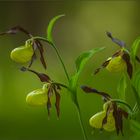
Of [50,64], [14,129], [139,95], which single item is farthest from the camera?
[50,64]

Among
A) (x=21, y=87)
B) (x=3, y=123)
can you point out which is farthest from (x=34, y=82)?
(x=3, y=123)

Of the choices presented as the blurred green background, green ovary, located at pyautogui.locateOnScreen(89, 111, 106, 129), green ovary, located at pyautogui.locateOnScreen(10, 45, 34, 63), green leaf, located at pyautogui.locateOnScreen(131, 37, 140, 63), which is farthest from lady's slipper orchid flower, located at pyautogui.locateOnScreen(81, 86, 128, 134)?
the blurred green background

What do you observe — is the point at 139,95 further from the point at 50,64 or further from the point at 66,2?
the point at 66,2

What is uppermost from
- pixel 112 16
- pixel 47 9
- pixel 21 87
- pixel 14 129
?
pixel 47 9

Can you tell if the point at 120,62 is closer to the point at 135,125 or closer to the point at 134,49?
the point at 134,49

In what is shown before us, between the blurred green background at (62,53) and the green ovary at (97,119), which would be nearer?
the green ovary at (97,119)

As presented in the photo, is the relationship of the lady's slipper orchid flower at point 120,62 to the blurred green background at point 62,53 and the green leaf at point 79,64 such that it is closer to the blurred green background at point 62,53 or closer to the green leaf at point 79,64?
the green leaf at point 79,64

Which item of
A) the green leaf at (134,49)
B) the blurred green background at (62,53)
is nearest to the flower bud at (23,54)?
the green leaf at (134,49)

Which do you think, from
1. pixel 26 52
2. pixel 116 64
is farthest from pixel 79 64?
pixel 26 52

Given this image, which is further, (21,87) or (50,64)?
Answer: (50,64)
